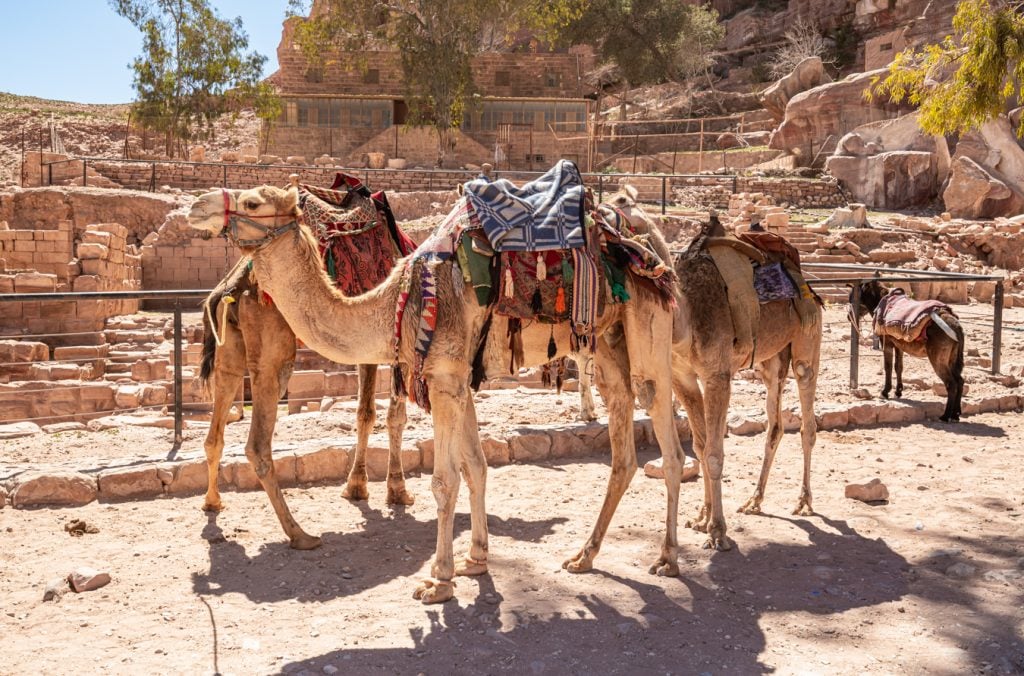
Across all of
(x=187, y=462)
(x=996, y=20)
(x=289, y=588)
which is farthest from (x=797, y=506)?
(x=996, y=20)

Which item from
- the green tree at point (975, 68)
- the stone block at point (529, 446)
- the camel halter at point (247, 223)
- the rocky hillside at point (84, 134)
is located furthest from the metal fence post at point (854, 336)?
the rocky hillside at point (84, 134)

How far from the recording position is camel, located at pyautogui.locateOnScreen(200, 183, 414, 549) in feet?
18.4

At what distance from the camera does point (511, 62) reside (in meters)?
49.7

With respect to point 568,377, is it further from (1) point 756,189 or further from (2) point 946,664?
(1) point 756,189

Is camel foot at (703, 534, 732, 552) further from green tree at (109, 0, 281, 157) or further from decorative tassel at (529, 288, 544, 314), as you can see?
green tree at (109, 0, 281, 157)

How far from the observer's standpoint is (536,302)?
194 inches

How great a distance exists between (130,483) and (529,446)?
316 centimetres

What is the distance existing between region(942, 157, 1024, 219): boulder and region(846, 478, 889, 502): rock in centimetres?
2701

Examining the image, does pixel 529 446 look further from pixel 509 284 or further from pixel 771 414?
pixel 509 284

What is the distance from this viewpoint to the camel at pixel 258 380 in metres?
5.61

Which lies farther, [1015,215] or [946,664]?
[1015,215]

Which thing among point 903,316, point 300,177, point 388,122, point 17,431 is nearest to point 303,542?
point 17,431

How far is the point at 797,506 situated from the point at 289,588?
356 centimetres

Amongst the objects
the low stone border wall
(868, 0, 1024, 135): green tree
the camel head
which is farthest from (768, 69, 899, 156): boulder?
the camel head
